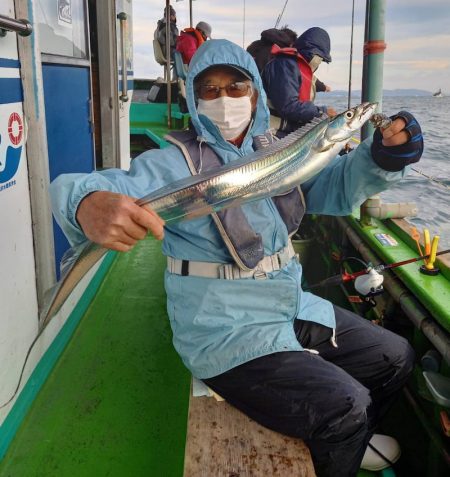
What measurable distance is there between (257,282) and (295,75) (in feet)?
11.7

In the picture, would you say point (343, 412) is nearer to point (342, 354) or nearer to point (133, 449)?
point (342, 354)

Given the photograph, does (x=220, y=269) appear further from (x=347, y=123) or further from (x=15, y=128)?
(x=15, y=128)

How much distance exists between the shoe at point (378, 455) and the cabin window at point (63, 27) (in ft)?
9.08

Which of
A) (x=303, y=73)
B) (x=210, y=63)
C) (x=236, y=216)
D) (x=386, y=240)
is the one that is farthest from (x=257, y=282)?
(x=303, y=73)

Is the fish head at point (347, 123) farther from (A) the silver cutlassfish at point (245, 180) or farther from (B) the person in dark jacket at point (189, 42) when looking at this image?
(B) the person in dark jacket at point (189, 42)

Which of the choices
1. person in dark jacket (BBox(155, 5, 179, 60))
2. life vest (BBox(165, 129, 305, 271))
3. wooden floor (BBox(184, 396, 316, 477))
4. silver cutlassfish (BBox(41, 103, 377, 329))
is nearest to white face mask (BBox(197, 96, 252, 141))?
life vest (BBox(165, 129, 305, 271))

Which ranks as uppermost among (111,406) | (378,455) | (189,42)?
(189,42)

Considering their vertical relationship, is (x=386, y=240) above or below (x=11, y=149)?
below

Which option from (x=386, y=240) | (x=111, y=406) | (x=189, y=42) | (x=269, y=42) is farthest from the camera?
(x=189, y=42)

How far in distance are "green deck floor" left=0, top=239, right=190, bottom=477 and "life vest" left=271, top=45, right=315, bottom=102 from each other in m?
2.96

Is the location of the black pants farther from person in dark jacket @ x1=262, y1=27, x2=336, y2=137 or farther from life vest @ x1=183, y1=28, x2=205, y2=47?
life vest @ x1=183, y1=28, x2=205, y2=47

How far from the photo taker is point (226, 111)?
92.5 inches

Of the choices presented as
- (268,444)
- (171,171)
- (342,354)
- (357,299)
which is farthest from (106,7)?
(268,444)

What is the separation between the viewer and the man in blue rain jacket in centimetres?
197
